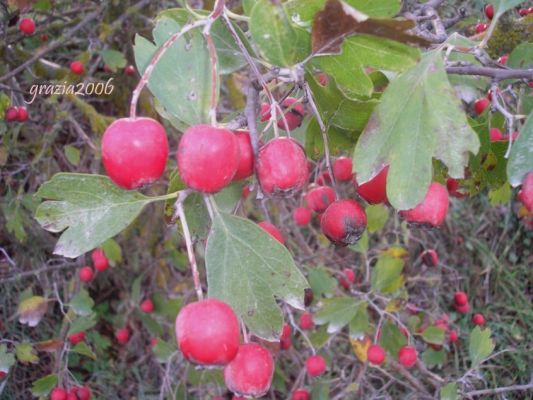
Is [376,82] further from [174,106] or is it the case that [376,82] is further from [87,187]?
[87,187]

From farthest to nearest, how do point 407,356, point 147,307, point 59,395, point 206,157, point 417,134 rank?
point 147,307 < point 59,395 < point 407,356 < point 417,134 < point 206,157

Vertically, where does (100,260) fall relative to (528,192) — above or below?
below

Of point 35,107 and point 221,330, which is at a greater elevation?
point 221,330

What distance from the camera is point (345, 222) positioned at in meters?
0.85

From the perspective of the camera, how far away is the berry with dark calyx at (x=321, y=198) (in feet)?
→ 3.38

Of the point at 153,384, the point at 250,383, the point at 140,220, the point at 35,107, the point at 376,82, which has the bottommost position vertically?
the point at 153,384

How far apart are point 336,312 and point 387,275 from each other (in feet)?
0.80

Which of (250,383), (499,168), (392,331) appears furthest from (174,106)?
(392,331)

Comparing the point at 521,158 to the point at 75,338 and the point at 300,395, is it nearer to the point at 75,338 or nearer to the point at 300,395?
the point at 300,395

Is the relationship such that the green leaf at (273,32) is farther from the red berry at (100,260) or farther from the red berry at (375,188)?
the red berry at (100,260)

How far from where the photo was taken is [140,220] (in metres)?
2.55

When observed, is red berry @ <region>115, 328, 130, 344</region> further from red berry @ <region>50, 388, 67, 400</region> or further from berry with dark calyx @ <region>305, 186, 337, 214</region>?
berry with dark calyx @ <region>305, 186, 337, 214</region>

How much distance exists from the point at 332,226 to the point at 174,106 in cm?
32

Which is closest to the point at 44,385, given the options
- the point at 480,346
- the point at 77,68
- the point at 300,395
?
the point at 300,395
